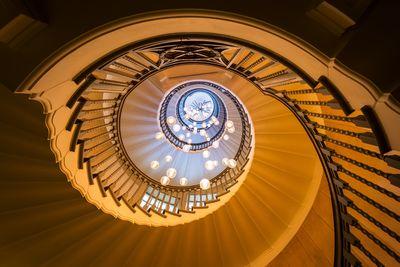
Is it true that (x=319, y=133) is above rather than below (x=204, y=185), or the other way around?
above

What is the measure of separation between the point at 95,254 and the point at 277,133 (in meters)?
4.76

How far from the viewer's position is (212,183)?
7.46m

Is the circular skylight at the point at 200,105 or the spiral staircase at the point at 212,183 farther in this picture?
the circular skylight at the point at 200,105

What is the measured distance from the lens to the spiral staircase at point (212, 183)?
223cm

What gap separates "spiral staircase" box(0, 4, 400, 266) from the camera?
7.33 feet

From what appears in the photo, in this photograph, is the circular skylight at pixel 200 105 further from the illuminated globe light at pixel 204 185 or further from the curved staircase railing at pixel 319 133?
the curved staircase railing at pixel 319 133

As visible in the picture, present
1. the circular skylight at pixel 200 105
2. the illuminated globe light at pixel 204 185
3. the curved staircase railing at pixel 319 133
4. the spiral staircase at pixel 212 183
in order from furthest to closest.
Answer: the circular skylight at pixel 200 105
the illuminated globe light at pixel 204 185
the spiral staircase at pixel 212 183
the curved staircase railing at pixel 319 133

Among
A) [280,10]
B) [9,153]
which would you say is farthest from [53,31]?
[9,153]

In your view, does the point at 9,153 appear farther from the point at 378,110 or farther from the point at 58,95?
the point at 378,110

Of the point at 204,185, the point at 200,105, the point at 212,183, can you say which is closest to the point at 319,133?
→ the point at 204,185

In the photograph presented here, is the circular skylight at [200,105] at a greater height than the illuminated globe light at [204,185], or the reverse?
the circular skylight at [200,105]

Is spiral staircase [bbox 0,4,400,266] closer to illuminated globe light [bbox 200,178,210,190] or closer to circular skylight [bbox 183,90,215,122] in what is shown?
illuminated globe light [bbox 200,178,210,190]

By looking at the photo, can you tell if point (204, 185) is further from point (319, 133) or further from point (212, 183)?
point (319, 133)

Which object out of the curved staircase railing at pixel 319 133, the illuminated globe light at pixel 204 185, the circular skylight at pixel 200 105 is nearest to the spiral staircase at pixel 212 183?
the curved staircase railing at pixel 319 133
